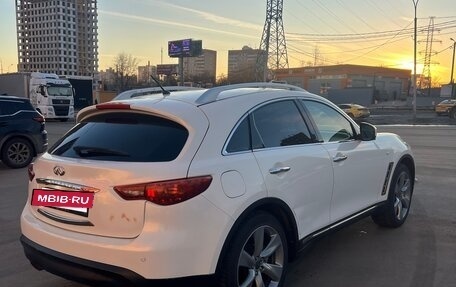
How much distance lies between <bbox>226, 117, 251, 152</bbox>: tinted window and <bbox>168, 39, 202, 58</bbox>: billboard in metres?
74.9

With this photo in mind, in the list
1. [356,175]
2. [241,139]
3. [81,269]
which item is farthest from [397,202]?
[81,269]

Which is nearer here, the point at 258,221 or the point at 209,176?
the point at 209,176

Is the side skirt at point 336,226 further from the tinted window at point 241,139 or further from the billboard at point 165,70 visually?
the billboard at point 165,70

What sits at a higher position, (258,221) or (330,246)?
(258,221)

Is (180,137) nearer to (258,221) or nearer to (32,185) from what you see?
(258,221)

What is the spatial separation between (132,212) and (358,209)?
258cm

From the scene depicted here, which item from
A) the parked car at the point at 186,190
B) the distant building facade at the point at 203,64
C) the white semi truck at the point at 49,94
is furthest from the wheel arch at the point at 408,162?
the distant building facade at the point at 203,64

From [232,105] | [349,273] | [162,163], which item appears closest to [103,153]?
[162,163]

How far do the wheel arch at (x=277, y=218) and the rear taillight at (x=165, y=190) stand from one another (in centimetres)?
39

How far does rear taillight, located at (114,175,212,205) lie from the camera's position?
2.87 meters

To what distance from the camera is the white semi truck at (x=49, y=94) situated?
3008 centimetres

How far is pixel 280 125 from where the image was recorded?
386 centimetres

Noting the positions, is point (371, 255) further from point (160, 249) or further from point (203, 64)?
point (203, 64)

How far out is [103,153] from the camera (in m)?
3.22
